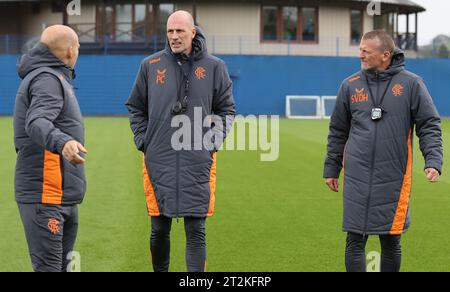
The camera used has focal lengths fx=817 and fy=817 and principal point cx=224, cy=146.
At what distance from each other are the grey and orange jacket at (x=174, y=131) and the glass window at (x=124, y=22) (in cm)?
3452

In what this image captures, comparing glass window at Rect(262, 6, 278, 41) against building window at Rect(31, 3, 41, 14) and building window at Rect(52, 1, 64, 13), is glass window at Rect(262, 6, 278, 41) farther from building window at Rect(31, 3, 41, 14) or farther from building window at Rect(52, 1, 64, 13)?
building window at Rect(31, 3, 41, 14)

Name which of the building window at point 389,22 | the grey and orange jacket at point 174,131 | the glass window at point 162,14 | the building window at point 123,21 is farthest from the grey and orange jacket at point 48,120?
the building window at point 389,22

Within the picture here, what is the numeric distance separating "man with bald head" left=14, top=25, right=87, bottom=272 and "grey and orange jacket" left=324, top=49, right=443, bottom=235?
1.93 metres

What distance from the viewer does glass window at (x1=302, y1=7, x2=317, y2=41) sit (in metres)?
41.3

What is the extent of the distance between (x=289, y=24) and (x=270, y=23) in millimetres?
997

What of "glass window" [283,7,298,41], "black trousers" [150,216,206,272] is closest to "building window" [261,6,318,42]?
"glass window" [283,7,298,41]

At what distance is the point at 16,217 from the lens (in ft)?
30.9

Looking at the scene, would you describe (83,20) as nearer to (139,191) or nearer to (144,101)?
(139,191)

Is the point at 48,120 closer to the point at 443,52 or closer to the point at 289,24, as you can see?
the point at 443,52

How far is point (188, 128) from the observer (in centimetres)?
598

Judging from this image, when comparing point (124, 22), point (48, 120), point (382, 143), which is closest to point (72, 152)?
point (48, 120)

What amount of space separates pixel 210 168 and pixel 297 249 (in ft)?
6.63

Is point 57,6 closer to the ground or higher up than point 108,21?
higher up
